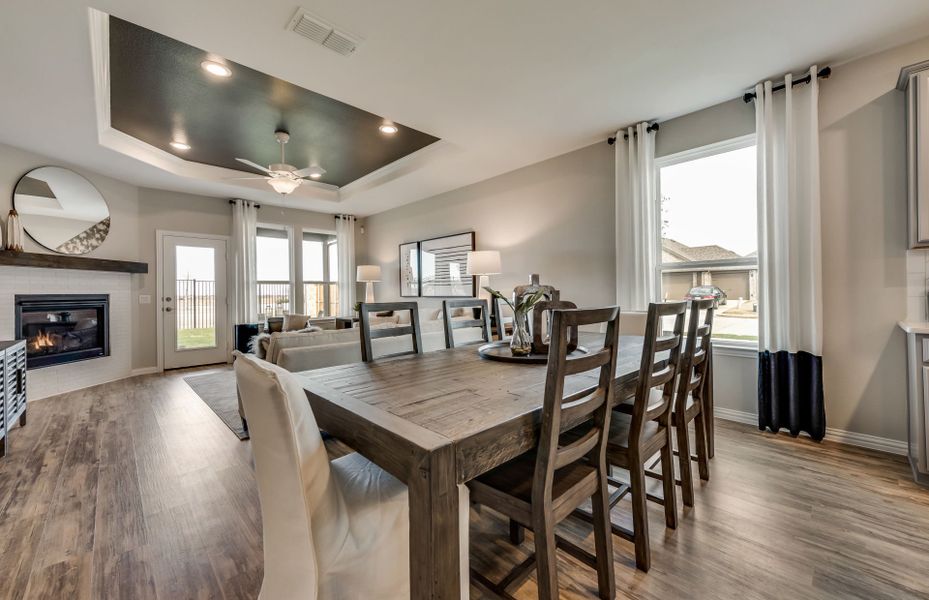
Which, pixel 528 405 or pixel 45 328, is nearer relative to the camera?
pixel 528 405

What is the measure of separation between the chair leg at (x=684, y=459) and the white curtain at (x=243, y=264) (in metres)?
6.14

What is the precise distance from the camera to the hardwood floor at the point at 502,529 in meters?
1.38

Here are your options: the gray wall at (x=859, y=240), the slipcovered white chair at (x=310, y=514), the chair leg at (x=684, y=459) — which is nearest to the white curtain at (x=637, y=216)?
the gray wall at (x=859, y=240)

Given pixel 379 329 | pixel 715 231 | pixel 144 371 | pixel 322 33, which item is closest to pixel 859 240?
pixel 715 231

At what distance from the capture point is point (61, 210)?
430 cm

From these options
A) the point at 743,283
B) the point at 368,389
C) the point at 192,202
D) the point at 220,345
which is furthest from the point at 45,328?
the point at 743,283

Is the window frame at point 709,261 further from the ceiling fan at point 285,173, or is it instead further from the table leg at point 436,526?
the ceiling fan at point 285,173

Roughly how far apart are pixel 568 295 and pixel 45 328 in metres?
5.85

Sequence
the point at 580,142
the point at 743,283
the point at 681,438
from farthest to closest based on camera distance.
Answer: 1. the point at 580,142
2. the point at 743,283
3. the point at 681,438

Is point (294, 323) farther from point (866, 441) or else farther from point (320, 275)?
point (866, 441)

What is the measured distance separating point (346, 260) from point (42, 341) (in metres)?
4.07

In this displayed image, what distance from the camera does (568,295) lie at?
167 inches

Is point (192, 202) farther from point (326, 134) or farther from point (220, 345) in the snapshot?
point (326, 134)

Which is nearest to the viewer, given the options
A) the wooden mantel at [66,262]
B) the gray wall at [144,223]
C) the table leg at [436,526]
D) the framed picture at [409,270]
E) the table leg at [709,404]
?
the table leg at [436,526]
